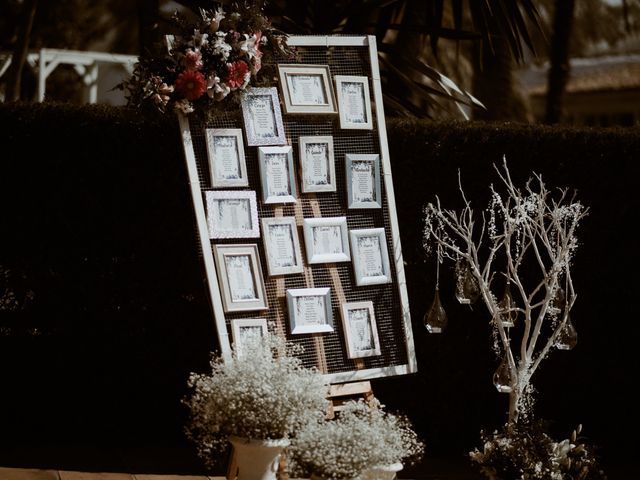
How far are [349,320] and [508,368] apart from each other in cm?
74

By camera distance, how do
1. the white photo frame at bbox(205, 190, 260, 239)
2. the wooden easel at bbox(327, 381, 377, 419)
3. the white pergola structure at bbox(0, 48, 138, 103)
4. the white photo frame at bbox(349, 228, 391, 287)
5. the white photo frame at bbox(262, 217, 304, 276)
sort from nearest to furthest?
the white photo frame at bbox(205, 190, 260, 239) → the white photo frame at bbox(262, 217, 304, 276) → the wooden easel at bbox(327, 381, 377, 419) → the white photo frame at bbox(349, 228, 391, 287) → the white pergola structure at bbox(0, 48, 138, 103)

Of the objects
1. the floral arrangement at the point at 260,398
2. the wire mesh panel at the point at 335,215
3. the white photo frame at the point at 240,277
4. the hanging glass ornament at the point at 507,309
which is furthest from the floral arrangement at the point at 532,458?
the white photo frame at the point at 240,277

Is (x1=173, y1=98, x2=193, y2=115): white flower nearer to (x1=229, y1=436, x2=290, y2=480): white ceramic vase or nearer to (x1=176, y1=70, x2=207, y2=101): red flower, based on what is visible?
(x1=176, y1=70, x2=207, y2=101): red flower

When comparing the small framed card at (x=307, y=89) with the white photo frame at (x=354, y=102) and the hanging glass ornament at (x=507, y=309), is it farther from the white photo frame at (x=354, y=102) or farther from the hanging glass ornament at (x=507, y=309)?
the hanging glass ornament at (x=507, y=309)

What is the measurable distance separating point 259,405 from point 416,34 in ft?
15.0

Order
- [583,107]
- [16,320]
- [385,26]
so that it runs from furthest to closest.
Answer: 1. [583,107]
2. [385,26]
3. [16,320]

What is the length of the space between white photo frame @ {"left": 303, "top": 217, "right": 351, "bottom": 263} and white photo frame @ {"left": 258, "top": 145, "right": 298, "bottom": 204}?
0.50 ft

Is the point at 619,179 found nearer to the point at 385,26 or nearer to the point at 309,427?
the point at 385,26

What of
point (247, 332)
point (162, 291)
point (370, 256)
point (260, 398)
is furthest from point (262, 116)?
point (162, 291)

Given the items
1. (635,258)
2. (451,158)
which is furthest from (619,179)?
(451,158)

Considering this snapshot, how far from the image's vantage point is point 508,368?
4418 mm

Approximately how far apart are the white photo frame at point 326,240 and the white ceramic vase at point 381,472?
3.29 ft

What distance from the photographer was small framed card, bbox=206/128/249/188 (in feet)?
13.9

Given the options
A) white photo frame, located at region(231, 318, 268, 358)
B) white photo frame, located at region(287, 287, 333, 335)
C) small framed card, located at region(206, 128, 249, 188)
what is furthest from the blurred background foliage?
white photo frame, located at region(231, 318, 268, 358)
